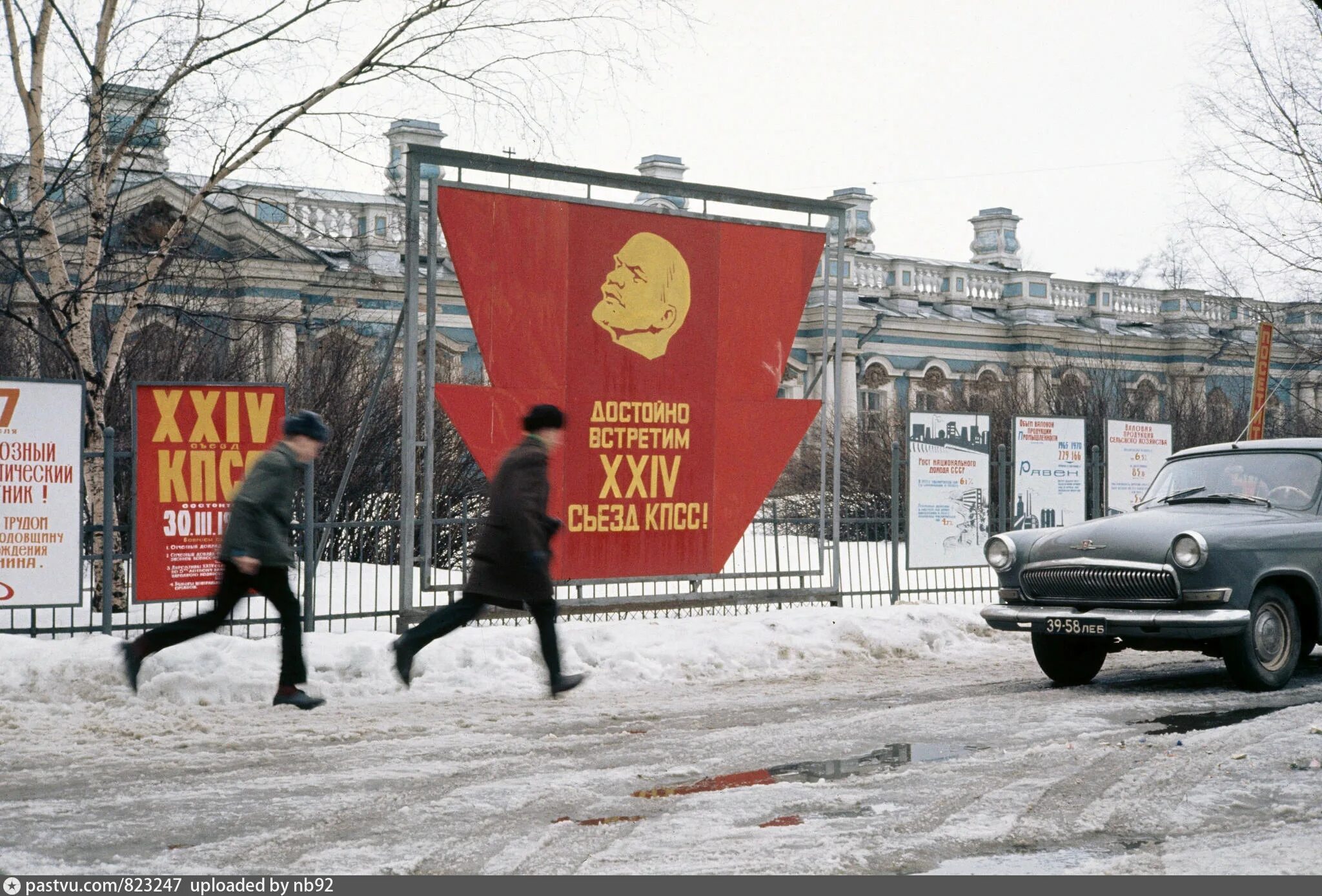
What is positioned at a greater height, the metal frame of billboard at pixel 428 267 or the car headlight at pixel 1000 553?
the metal frame of billboard at pixel 428 267

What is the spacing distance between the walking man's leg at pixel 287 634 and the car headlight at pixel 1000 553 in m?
4.86

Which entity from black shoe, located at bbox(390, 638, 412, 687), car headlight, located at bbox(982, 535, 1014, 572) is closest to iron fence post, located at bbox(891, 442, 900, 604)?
car headlight, located at bbox(982, 535, 1014, 572)

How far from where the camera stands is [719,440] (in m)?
13.4

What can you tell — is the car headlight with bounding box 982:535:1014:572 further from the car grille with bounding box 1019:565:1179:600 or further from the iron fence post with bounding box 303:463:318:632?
the iron fence post with bounding box 303:463:318:632

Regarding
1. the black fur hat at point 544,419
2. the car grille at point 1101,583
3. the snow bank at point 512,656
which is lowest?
the snow bank at point 512,656

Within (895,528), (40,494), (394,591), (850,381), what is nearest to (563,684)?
(40,494)

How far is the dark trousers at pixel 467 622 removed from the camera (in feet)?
28.0

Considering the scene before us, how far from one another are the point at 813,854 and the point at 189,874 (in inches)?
85.6

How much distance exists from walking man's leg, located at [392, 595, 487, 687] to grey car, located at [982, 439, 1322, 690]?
12.7 ft

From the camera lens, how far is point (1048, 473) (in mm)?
17281

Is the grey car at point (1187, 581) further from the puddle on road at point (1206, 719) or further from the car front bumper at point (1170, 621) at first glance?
the puddle on road at point (1206, 719)

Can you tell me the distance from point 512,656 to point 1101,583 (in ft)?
13.3

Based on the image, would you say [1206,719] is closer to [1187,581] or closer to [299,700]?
[1187,581]

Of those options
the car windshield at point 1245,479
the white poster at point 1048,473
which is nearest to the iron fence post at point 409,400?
the car windshield at point 1245,479
